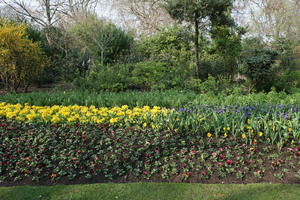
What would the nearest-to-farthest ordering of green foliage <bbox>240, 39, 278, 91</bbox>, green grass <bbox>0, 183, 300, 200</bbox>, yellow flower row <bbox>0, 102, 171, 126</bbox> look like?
green grass <bbox>0, 183, 300, 200</bbox>
yellow flower row <bbox>0, 102, 171, 126</bbox>
green foliage <bbox>240, 39, 278, 91</bbox>

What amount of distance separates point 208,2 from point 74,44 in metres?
7.49

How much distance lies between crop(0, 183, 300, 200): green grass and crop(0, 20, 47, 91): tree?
703 cm

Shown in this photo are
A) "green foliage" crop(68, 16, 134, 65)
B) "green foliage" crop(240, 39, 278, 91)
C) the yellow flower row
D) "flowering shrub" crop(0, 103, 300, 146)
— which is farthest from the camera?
"green foliage" crop(68, 16, 134, 65)

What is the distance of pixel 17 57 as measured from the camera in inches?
361

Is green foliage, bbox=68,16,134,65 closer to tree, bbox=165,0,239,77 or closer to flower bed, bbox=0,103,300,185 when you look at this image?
tree, bbox=165,0,239,77

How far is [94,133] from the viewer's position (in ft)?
14.1

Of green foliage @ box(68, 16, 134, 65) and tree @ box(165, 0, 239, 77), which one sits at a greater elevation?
tree @ box(165, 0, 239, 77)

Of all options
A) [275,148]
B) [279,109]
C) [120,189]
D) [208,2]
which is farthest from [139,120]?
[208,2]

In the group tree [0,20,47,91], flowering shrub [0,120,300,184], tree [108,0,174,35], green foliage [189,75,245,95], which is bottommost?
flowering shrub [0,120,300,184]

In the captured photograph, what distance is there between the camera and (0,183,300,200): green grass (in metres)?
2.79

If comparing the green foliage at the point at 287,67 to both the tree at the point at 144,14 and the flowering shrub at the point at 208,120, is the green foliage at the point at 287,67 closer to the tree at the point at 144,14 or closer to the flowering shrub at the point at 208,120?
the flowering shrub at the point at 208,120

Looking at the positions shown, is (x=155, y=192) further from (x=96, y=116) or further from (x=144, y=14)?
(x=144, y=14)

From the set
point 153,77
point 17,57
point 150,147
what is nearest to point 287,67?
point 153,77

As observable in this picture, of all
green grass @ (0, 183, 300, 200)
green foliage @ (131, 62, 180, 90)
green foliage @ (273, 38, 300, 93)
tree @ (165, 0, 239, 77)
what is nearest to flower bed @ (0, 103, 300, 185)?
green grass @ (0, 183, 300, 200)
